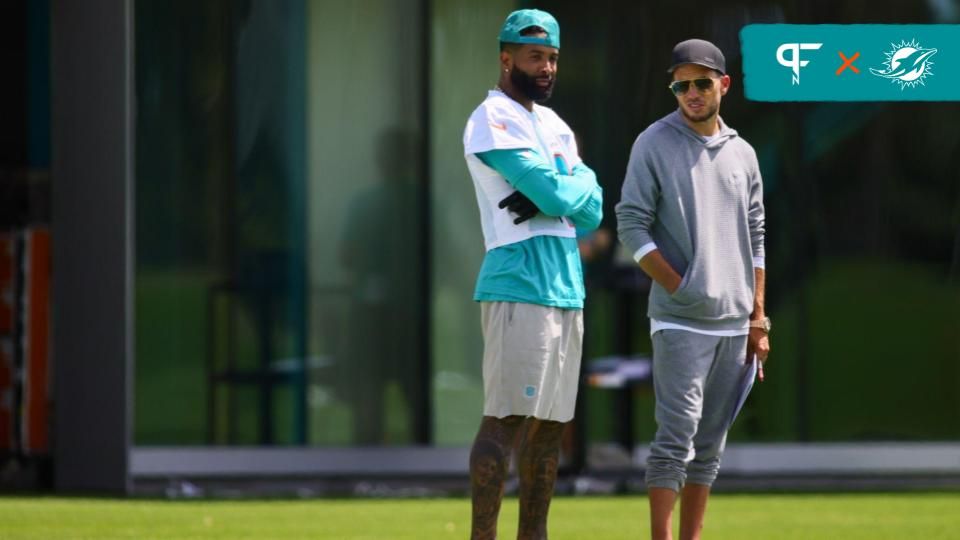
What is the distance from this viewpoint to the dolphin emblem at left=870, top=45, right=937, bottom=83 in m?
10.7

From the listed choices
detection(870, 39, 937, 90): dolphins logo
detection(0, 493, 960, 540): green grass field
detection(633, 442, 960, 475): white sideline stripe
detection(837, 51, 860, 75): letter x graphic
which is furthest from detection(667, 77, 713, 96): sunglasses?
detection(633, 442, 960, 475): white sideline stripe

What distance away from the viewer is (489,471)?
6121 mm

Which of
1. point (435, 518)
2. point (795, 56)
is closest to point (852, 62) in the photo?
point (795, 56)

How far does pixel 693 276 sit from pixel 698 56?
2.49 feet

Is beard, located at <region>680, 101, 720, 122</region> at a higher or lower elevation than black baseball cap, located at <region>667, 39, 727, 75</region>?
lower

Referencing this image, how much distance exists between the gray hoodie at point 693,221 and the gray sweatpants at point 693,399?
8cm

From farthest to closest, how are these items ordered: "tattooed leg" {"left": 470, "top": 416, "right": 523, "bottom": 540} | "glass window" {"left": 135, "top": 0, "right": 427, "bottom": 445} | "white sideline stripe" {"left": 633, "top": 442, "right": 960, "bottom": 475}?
"white sideline stripe" {"left": 633, "top": 442, "right": 960, "bottom": 475} < "glass window" {"left": 135, "top": 0, "right": 427, "bottom": 445} < "tattooed leg" {"left": 470, "top": 416, "right": 523, "bottom": 540}

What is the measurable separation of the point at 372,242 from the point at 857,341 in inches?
126

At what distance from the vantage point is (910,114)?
1186cm

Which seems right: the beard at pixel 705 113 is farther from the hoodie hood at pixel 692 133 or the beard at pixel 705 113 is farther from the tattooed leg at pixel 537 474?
the tattooed leg at pixel 537 474

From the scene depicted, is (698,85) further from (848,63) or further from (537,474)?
(848,63)

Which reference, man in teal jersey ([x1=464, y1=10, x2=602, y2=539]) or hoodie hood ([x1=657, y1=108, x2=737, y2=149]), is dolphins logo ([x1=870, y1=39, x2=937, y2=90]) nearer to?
hoodie hood ([x1=657, y1=108, x2=737, y2=149])

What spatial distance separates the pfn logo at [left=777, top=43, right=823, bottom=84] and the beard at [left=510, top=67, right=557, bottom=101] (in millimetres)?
4689

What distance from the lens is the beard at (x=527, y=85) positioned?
6.34 meters
